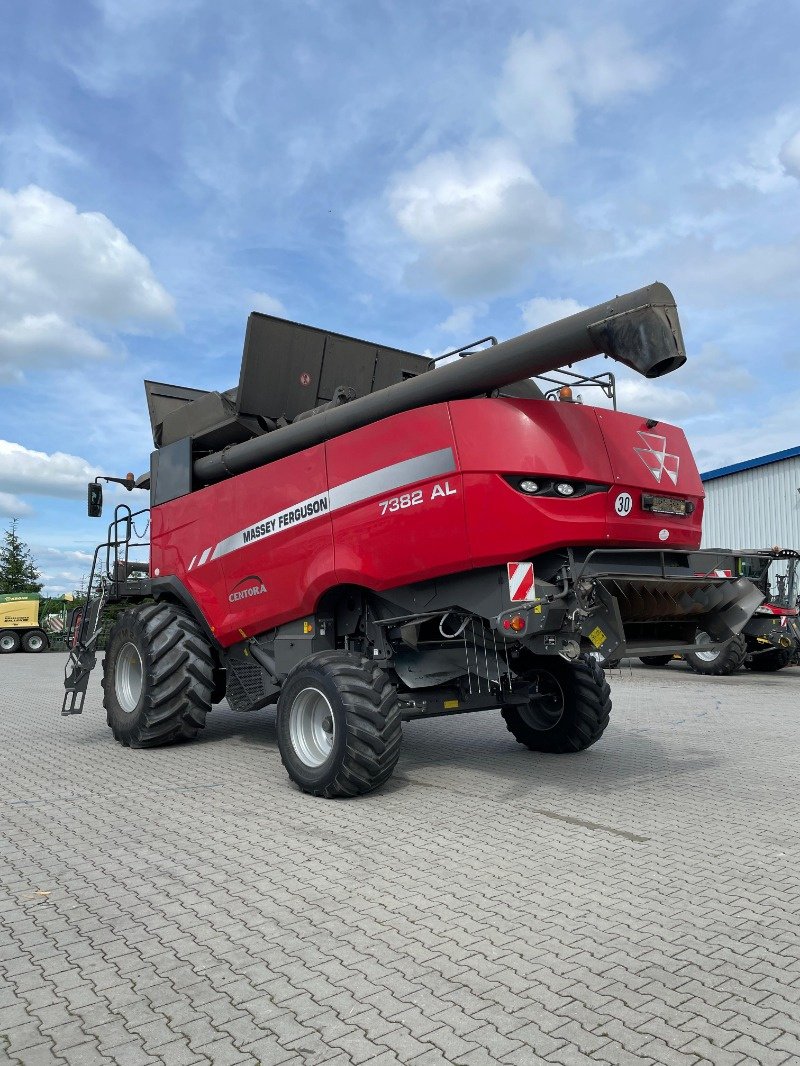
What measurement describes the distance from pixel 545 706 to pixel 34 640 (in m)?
26.8

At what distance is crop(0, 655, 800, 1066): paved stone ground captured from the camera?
113 inches

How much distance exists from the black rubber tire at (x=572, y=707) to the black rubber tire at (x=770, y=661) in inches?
398

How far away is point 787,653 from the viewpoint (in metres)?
16.7

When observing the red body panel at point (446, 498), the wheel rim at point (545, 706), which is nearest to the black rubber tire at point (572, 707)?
the wheel rim at point (545, 706)

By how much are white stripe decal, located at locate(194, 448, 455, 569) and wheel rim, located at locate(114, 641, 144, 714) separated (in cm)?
157

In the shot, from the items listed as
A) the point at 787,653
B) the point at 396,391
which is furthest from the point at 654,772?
the point at 787,653

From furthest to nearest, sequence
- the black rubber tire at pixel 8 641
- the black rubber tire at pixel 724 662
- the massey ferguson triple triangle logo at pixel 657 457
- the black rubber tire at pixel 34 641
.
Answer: the black rubber tire at pixel 34 641, the black rubber tire at pixel 8 641, the black rubber tire at pixel 724 662, the massey ferguson triple triangle logo at pixel 657 457

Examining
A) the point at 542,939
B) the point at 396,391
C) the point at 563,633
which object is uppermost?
the point at 396,391

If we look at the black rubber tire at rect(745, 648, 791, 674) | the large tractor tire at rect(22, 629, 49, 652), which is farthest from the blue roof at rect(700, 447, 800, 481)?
the large tractor tire at rect(22, 629, 49, 652)

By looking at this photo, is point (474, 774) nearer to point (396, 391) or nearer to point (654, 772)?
point (654, 772)

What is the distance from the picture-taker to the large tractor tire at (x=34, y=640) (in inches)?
1202

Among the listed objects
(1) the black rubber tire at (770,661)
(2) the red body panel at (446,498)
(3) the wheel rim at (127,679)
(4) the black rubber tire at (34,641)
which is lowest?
(1) the black rubber tire at (770,661)

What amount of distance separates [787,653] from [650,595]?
1214cm

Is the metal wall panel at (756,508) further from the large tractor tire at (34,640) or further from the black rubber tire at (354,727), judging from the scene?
the large tractor tire at (34,640)
